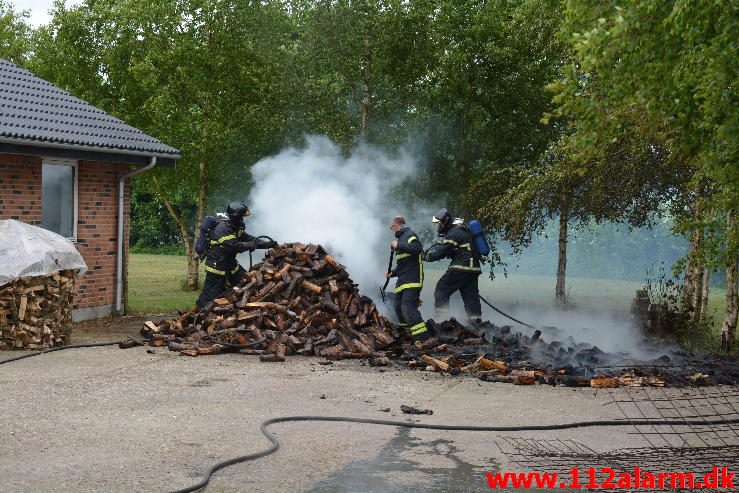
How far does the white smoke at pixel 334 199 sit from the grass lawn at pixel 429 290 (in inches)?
Result: 119

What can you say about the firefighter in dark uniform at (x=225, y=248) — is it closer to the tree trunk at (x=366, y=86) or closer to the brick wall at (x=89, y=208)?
the brick wall at (x=89, y=208)

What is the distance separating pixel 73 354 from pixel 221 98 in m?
11.4

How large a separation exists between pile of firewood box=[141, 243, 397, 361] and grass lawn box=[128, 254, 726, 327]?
4.71 metres

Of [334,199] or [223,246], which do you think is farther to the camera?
[334,199]

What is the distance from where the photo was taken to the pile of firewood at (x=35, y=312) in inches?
461

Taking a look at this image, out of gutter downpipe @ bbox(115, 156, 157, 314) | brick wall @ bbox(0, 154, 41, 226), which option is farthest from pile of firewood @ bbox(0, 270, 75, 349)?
gutter downpipe @ bbox(115, 156, 157, 314)

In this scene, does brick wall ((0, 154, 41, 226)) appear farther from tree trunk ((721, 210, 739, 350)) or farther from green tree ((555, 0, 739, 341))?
tree trunk ((721, 210, 739, 350))

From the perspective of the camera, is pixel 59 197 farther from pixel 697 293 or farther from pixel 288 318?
pixel 697 293

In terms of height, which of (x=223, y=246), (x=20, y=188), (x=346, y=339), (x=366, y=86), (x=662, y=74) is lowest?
(x=346, y=339)

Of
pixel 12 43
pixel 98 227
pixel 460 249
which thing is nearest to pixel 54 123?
pixel 98 227

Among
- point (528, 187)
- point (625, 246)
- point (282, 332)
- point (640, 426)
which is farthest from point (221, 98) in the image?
point (625, 246)

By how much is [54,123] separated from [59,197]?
127 centimetres

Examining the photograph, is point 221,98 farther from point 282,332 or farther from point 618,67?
point 618,67

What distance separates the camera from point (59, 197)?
15.3m
